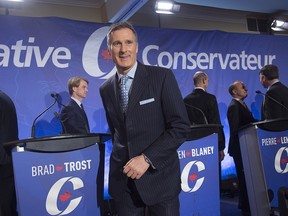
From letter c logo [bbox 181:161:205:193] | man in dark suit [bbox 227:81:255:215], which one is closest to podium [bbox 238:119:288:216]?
letter c logo [bbox 181:161:205:193]

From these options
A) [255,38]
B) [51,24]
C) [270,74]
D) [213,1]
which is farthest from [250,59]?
[51,24]

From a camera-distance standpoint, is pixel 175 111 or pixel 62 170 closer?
pixel 175 111

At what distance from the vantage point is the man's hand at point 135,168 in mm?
1190

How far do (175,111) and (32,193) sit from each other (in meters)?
0.94

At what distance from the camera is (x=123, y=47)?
1.32 meters

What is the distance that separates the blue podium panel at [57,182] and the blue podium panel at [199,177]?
1.99 ft

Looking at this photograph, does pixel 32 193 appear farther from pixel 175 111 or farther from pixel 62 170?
pixel 175 111

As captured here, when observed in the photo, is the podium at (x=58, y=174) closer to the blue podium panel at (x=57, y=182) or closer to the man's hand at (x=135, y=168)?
the blue podium panel at (x=57, y=182)

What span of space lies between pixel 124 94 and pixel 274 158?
5.40 feet

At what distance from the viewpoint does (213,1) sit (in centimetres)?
492

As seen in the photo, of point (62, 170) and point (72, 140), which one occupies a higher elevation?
point (72, 140)

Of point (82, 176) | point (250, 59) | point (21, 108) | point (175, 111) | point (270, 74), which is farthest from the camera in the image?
point (250, 59)

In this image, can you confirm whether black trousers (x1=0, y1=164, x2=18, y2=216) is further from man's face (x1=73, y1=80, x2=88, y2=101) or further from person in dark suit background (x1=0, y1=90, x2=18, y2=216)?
man's face (x1=73, y1=80, x2=88, y2=101)

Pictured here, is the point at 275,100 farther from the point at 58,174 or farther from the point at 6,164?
the point at 6,164
